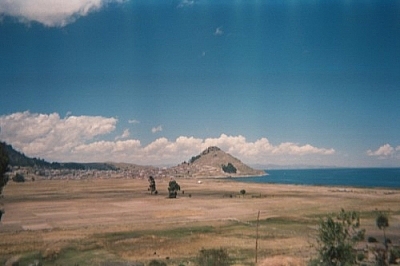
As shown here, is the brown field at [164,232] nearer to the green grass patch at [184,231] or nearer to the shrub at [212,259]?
the green grass patch at [184,231]

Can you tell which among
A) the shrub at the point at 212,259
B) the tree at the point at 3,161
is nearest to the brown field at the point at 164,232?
the shrub at the point at 212,259

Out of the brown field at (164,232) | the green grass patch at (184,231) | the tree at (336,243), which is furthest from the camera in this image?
the green grass patch at (184,231)

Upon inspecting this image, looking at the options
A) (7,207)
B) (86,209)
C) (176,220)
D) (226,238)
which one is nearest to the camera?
(226,238)

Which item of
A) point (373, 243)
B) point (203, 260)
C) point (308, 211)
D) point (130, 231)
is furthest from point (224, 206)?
point (203, 260)

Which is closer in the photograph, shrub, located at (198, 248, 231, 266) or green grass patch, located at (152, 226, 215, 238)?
shrub, located at (198, 248, 231, 266)

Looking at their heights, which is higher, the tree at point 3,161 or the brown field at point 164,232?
the tree at point 3,161

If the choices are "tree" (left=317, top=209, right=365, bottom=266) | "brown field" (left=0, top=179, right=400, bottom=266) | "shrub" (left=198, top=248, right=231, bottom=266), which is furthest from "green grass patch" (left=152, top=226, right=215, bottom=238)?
"tree" (left=317, top=209, right=365, bottom=266)

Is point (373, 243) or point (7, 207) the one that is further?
point (7, 207)

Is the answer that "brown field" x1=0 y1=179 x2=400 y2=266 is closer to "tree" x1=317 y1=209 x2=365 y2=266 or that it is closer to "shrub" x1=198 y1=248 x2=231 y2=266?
"shrub" x1=198 y1=248 x2=231 y2=266

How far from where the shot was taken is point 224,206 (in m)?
138

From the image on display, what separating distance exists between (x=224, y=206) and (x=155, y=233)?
57.4m

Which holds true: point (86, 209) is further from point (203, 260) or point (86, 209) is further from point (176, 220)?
point (203, 260)

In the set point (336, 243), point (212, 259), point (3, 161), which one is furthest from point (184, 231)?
point (336, 243)

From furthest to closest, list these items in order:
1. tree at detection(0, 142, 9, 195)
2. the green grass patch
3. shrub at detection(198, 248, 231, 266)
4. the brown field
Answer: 1. the green grass patch
2. the brown field
3. tree at detection(0, 142, 9, 195)
4. shrub at detection(198, 248, 231, 266)
